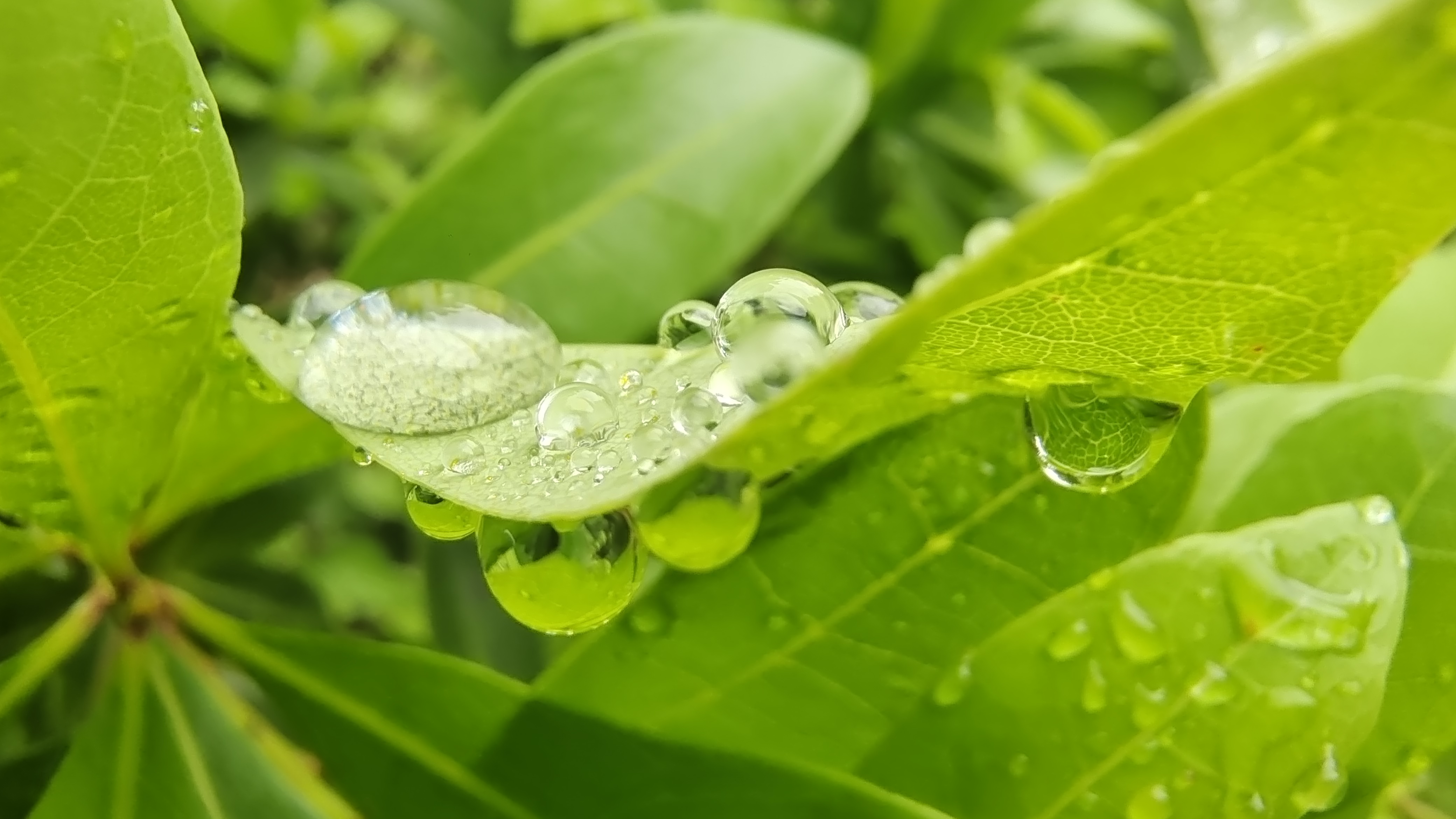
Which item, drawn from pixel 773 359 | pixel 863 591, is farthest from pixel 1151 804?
pixel 773 359

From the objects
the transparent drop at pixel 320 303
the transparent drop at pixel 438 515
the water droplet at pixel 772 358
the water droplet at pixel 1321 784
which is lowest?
the water droplet at pixel 1321 784

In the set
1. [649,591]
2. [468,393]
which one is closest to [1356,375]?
[649,591]

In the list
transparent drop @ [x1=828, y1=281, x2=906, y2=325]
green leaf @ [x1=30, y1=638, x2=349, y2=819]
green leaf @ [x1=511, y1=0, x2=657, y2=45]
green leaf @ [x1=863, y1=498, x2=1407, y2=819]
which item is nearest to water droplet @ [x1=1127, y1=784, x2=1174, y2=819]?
green leaf @ [x1=863, y1=498, x2=1407, y2=819]

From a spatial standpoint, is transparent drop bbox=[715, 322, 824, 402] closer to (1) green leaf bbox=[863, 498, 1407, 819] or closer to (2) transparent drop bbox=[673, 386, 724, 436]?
(2) transparent drop bbox=[673, 386, 724, 436]

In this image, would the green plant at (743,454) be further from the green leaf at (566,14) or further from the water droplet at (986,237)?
the green leaf at (566,14)

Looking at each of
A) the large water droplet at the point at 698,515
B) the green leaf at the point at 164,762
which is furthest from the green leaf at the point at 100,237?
the large water droplet at the point at 698,515

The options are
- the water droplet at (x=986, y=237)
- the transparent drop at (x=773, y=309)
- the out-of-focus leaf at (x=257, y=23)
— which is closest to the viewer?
the water droplet at (x=986, y=237)

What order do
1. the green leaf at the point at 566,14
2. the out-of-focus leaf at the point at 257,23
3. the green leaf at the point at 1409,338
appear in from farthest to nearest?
the green leaf at the point at 566,14 < the out-of-focus leaf at the point at 257,23 < the green leaf at the point at 1409,338

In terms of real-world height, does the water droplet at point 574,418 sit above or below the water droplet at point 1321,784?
above
